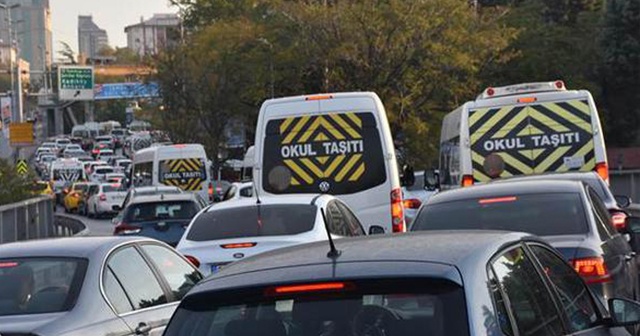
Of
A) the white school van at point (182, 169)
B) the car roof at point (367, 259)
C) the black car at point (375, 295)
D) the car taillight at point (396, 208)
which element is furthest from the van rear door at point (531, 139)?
the white school van at point (182, 169)

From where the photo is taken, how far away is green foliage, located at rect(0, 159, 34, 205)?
33.3 m

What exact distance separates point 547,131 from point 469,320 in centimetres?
1416

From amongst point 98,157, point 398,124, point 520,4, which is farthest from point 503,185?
point 98,157

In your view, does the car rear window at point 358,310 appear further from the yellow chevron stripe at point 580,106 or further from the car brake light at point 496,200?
the yellow chevron stripe at point 580,106

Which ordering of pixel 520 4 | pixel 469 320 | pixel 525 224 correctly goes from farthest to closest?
pixel 520 4
pixel 525 224
pixel 469 320

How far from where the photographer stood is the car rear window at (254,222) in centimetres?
1273

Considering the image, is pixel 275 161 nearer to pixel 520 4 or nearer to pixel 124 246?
pixel 124 246

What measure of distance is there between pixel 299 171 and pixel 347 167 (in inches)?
26.4

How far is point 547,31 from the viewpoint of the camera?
55812 millimetres

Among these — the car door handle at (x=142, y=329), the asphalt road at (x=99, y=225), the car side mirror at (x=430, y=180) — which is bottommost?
the asphalt road at (x=99, y=225)

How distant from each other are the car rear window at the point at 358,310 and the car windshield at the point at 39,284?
135 inches

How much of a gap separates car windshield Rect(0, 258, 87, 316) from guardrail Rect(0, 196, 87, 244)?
53.9ft

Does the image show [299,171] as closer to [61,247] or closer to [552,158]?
[552,158]

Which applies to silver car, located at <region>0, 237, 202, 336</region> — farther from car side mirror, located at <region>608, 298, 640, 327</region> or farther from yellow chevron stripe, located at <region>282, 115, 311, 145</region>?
yellow chevron stripe, located at <region>282, 115, 311, 145</region>
